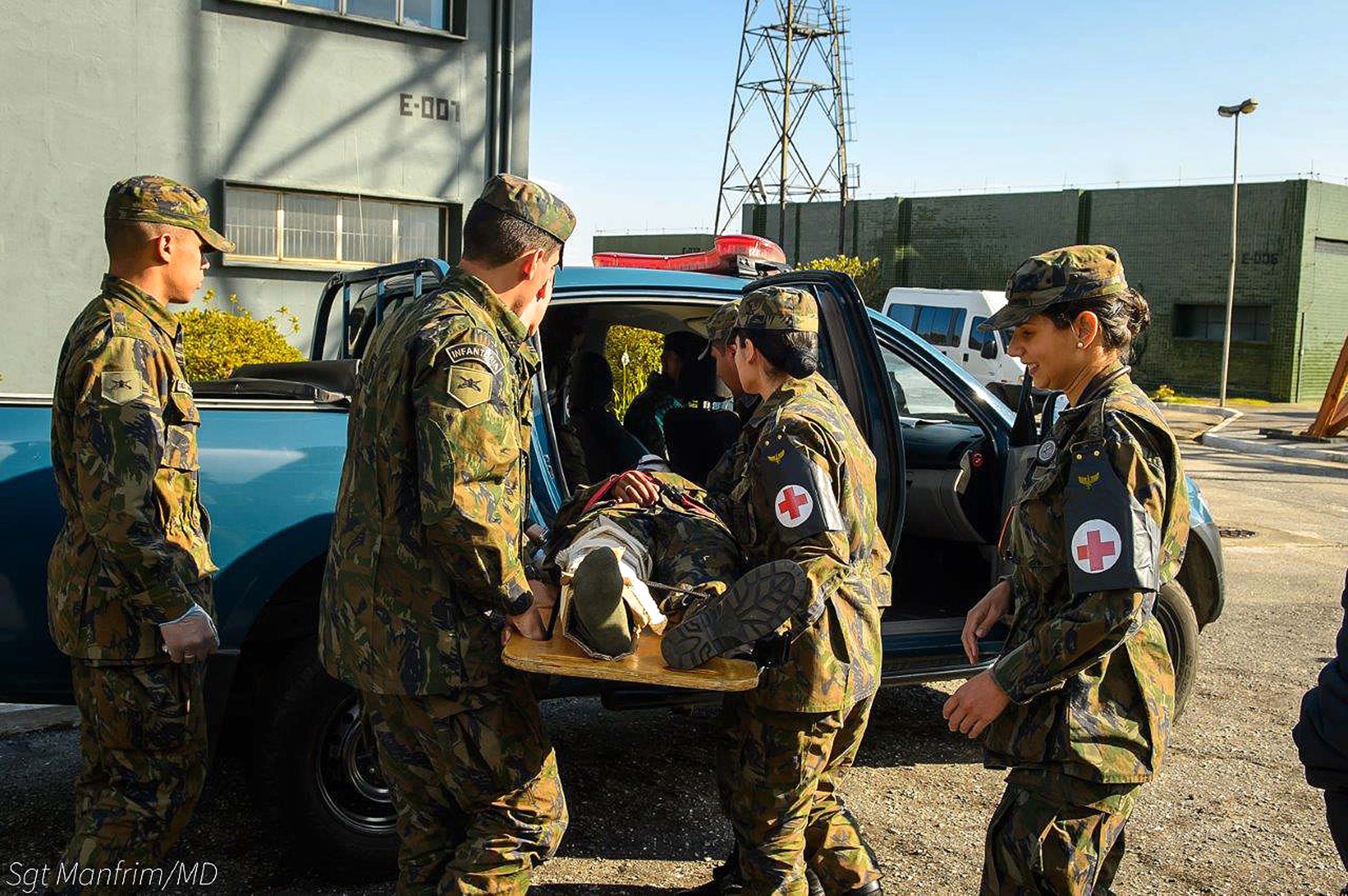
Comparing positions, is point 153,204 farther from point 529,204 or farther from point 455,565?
point 455,565

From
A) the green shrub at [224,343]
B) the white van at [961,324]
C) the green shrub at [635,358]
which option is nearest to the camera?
the green shrub at [224,343]

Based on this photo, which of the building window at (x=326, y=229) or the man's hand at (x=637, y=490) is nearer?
the man's hand at (x=637, y=490)

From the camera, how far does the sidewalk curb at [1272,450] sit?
16375 millimetres

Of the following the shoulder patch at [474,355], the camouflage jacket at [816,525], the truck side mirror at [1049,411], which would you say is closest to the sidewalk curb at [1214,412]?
the truck side mirror at [1049,411]

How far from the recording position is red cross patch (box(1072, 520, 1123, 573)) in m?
2.23

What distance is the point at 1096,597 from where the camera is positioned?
7.39 ft

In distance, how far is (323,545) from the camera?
337 cm

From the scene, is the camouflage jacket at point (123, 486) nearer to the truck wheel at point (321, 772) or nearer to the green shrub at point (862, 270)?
the truck wheel at point (321, 772)

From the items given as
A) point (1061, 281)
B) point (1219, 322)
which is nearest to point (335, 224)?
point (1061, 281)

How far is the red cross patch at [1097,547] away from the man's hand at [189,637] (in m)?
2.01

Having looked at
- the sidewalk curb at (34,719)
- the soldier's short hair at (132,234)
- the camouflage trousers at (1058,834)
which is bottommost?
the sidewalk curb at (34,719)

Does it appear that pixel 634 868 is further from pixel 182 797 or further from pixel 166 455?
pixel 166 455

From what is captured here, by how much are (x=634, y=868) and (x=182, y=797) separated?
141 centimetres

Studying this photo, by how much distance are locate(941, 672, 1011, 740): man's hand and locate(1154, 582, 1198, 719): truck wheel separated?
2.25 metres
